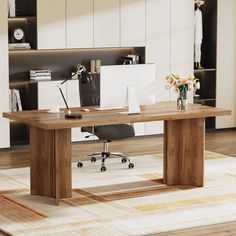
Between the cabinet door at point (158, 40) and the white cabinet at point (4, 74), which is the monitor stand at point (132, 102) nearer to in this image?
the white cabinet at point (4, 74)

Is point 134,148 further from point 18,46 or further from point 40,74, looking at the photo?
point 18,46

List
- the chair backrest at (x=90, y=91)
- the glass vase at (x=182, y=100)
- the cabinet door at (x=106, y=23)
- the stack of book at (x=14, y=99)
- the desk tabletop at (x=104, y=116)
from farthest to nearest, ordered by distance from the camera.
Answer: the cabinet door at (x=106, y=23) → the stack of book at (x=14, y=99) → the chair backrest at (x=90, y=91) → the glass vase at (x=182, y=100) → the desk tabletop at (x=104, y=116)

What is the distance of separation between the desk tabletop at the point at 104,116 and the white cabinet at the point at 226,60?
3.15m

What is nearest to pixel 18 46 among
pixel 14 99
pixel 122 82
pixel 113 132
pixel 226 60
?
pixel 14 99

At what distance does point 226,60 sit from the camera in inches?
420

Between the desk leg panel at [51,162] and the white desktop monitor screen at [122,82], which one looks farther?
the white desktop monitor screen at [122,82]

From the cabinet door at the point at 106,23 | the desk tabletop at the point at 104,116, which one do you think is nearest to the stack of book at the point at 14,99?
the cabinet door at the point at 106,23

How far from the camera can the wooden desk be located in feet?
22.2

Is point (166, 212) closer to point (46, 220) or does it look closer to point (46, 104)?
point (46, 220)

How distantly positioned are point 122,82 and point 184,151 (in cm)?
93

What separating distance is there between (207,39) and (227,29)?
1.12ft

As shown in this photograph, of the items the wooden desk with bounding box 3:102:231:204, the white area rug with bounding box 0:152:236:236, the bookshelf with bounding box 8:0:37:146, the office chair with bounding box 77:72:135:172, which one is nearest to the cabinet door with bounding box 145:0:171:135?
the bookshelf with bounding box 8:0:37:146

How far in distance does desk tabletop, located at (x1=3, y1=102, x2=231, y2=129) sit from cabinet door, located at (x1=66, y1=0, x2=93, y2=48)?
2.16m

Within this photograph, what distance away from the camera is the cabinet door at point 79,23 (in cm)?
943
